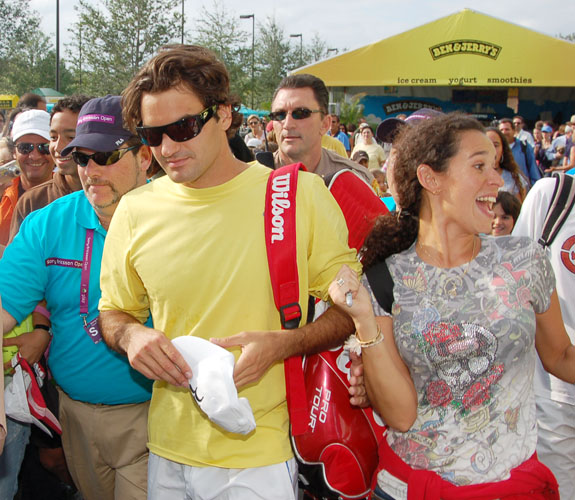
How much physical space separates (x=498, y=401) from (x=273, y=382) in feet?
2.76

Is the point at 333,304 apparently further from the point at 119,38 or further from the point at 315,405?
the point at 119,38

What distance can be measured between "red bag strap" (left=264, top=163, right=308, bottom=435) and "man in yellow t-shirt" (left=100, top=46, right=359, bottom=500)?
0.14ft

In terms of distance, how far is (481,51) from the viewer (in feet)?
54.0

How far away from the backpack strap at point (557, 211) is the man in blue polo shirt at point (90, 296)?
6.93 feet

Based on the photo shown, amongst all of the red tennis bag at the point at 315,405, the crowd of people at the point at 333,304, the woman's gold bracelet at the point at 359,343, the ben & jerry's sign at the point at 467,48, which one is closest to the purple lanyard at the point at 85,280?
the crowd of people at the point at 333,304

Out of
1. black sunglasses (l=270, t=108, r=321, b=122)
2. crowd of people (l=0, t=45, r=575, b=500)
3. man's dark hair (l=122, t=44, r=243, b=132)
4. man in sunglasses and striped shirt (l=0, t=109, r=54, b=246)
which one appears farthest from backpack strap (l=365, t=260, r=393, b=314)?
man in sunglasses and striped shirt (l=0, t=109, r=54, b=246)

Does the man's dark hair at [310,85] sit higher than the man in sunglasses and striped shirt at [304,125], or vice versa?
the man's dark hair at [310,85]

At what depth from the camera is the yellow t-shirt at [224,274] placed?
2.21 meters

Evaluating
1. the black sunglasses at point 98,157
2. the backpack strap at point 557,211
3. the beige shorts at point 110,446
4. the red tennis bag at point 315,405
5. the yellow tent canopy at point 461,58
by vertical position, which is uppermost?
the yellow tent canopy at point 461,58

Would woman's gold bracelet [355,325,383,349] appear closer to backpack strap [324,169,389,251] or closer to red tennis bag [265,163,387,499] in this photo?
red tennis bag [265,163,387,499]

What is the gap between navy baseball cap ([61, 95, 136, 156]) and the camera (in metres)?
2.93

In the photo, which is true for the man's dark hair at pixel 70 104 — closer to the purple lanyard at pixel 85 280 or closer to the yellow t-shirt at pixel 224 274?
the purple lanyard at pixel 85 280

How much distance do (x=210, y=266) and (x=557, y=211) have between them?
1.83m

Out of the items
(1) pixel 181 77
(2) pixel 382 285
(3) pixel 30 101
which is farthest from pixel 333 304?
(3) pixel 30 101
